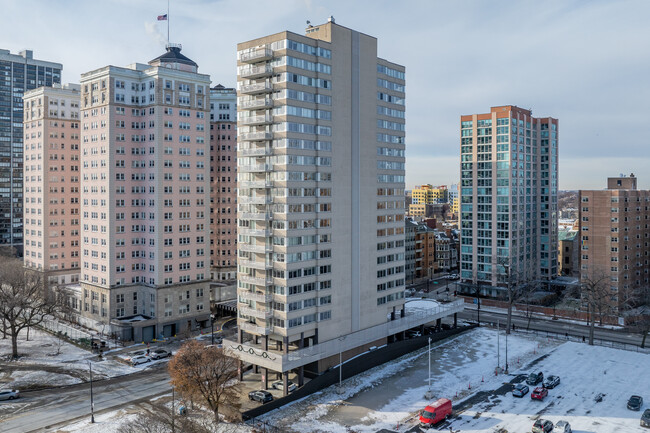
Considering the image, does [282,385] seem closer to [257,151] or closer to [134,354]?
[134,354]

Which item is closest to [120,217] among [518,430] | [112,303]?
[112,303]

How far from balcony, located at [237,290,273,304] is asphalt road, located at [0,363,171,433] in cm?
1660

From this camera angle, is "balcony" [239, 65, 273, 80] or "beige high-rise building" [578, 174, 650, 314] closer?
"balcony" [239, 65, 273, 80]

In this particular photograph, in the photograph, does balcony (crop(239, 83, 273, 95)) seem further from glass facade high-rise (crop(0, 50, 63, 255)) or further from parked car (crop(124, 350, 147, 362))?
glass facade high-rise (crop(0, 50, 63, 255))

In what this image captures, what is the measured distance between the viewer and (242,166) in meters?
75.6

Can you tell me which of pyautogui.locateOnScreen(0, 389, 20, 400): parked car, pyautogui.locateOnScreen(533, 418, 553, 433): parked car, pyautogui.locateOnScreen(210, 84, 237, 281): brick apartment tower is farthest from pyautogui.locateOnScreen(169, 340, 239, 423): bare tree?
pyautogui.locateOnScreen(210, 84, 237, 281): brick apartment tower

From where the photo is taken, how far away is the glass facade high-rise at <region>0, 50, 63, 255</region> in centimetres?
17325

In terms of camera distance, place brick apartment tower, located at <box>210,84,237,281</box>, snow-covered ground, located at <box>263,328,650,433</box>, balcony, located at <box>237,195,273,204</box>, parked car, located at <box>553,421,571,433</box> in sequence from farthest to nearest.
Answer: brick apartment tower, located at <box>210,84,237,281</box> < balcony, located at <box>237,195,273,204</box> < snow-covered ground, located at <box>263,328,650,433</box> < parked car, located at <box>553,421,571,433</box>

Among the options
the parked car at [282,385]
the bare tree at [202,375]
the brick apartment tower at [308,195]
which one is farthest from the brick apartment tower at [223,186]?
the bare tree at [202,375]

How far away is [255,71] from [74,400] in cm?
5195

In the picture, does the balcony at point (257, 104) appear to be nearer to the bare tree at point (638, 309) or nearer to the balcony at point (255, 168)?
the balcony at point (255, 168)

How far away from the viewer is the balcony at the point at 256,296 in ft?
234

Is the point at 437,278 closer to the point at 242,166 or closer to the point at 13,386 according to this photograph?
the point at 242,166

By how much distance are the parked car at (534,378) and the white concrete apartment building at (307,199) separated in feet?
77.5
